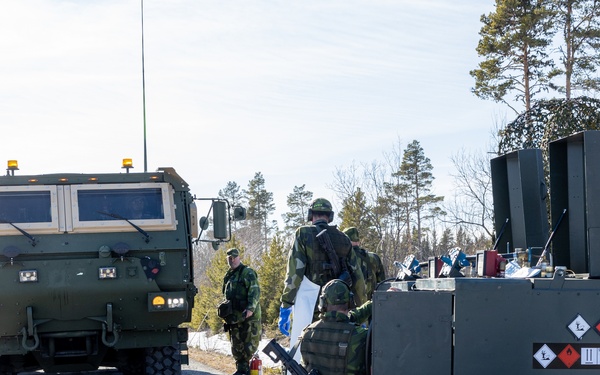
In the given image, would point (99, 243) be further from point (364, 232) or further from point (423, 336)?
point (364, 232)

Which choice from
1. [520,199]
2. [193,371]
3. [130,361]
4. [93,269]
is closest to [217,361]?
[193,371]

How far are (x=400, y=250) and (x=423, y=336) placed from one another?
103 ft

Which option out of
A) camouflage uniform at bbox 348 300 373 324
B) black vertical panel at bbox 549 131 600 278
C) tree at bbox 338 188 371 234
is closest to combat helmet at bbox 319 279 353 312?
camouflage uniform at bbox 348 300 373 324

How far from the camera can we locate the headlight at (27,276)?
9312 millimetres

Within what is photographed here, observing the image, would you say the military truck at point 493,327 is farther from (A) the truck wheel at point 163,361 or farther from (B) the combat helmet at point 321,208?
(A) the truck wheel at point 163,361

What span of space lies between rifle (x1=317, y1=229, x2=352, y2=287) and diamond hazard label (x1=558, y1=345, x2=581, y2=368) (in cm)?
319

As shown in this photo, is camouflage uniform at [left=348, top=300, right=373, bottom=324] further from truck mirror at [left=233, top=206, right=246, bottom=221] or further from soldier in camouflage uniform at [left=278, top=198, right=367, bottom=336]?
truck mirror at [left=233, top=206, right=246, bottom=221]

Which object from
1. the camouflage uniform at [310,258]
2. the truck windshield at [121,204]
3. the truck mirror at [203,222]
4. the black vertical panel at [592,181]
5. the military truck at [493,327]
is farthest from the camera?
the truck mirror at [203,222]

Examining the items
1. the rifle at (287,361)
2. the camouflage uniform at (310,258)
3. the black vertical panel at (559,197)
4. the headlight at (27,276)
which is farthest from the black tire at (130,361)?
the black vertical panel at (559,197)

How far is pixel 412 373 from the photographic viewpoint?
5.20 meters

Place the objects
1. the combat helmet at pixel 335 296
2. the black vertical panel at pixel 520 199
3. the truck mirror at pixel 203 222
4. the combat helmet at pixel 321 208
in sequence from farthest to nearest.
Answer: the truck mirror at pixel 203 222
the combat helmet at pixel 321 208
the black vertical panel at pixel 520 199
the combat helmet at pixel 335 296

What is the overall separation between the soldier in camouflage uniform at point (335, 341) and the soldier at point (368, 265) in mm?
4477

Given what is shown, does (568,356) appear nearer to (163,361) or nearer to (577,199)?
(577,199)

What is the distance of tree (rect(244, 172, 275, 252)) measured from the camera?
6844cm
